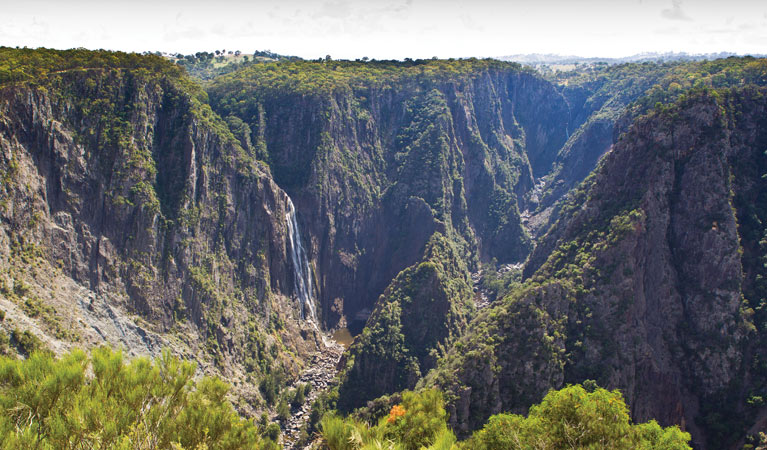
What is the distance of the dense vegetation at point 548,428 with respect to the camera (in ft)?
92.2

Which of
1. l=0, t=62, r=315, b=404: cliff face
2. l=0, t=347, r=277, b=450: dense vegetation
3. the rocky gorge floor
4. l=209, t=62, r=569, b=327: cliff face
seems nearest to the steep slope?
the rocky gorge floor

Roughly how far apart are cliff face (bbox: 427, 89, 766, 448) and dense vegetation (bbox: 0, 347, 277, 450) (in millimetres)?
39674

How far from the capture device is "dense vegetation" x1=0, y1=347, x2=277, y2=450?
1911 cm

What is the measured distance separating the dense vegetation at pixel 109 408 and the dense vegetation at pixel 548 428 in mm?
7223

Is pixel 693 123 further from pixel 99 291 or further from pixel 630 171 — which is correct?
pixel 99 291

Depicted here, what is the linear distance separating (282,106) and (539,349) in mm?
87523

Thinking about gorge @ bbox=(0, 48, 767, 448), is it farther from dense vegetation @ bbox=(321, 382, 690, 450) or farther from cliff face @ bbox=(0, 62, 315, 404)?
dense vegetation @ bbox=(321, 382, 690, 450)

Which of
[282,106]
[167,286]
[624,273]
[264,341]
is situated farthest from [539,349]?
[282,106]

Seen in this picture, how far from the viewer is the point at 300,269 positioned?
105 metres

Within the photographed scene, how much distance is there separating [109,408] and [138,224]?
58759mm

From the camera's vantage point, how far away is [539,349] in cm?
6231

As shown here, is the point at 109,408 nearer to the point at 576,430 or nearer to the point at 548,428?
the point at 548,428

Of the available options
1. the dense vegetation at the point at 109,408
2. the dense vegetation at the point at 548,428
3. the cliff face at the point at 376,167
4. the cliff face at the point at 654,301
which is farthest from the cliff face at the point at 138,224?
the dense vegetation at the point at 548,428

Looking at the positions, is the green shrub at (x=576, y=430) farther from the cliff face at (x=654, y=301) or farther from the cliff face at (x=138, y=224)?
the cliff face at (x=138, y=224)
